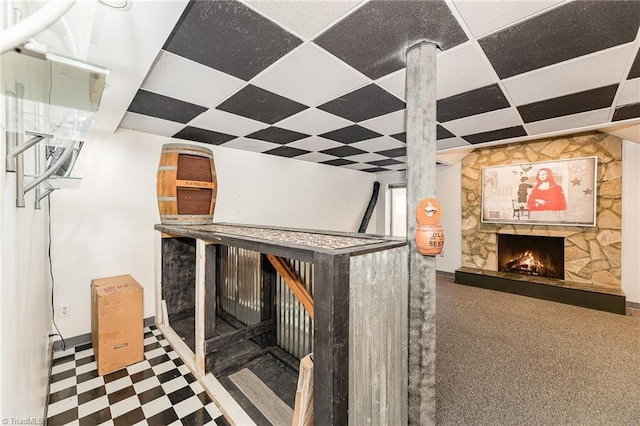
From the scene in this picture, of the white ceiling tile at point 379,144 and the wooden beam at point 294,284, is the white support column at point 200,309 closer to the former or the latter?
the wooden beam at point 294,284

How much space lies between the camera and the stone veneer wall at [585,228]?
345 centimetres

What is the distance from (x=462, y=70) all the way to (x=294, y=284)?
1826 mm

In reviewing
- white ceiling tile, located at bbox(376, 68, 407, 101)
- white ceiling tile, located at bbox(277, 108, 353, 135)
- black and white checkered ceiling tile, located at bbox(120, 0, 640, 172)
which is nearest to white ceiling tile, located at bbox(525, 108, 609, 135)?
black and white checkered ceiling tile, located at bbox(120, 0, 640, 172)

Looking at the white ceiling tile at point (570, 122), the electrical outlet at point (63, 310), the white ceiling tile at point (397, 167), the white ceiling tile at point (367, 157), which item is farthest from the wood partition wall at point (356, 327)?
the white ceiling tile at point (397, 167)

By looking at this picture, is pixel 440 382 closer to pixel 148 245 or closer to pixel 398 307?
pixel 398 307

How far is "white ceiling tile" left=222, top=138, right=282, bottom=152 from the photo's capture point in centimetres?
340

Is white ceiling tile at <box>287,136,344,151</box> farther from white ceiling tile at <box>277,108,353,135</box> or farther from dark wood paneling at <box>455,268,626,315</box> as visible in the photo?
dark wood paneling at <box>455,268,626,315</box>

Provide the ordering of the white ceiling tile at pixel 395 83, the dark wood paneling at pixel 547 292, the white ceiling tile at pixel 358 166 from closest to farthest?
the white ceiling tile at pixel 395 83
the dark wood paneling at pixel 547 292
the white ceiling tile at pixel 358 166

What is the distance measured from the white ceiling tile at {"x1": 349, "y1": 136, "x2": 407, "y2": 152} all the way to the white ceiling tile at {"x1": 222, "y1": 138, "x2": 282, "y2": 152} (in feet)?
3.80

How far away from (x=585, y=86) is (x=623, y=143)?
2373 mm

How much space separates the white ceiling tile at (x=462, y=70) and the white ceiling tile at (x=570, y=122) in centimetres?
139

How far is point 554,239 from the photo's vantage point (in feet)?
13.1

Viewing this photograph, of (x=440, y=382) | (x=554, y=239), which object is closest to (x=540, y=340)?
(x=440, y=382)

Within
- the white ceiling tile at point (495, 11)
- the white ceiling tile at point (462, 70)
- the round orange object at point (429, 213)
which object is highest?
the white ceiling tile at point (495, 11)
